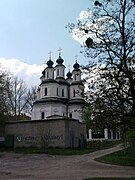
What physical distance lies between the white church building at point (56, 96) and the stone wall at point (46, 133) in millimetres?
22737

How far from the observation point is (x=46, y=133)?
140 ft

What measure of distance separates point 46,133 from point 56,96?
33.1 meters

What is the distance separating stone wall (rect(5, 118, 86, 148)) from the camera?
4193cm

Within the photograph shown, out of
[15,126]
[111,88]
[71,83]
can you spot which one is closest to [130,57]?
[111,88]

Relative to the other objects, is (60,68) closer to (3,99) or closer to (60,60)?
(60,60)

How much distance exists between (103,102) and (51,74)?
58.5 meters

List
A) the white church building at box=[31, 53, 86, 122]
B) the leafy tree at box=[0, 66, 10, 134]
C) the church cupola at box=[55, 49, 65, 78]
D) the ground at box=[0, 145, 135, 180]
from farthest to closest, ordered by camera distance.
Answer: the church cupola at box=[55, 49, 65, 78], the white church building at box=[31, 53, 86, 122], the leafy tree at box=[0, 66, 10, 134], the ground at box=[0, 145, 135, 180]

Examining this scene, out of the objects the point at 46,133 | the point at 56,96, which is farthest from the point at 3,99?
the point at 56,96

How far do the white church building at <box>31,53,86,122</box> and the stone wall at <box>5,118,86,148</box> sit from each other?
22.7 meters

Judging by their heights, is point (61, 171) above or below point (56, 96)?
below

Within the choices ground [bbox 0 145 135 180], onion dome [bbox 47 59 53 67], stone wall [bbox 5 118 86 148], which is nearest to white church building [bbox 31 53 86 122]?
onion dome [bbox 47 59 53 67]

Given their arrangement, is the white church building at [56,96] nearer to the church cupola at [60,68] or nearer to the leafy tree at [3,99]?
the church cupola at [60,68]

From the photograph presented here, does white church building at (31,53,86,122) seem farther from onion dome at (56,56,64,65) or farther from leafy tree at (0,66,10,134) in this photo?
leafy tree at (0,66,10,134)

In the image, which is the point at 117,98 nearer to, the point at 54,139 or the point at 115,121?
the point at 115,121
